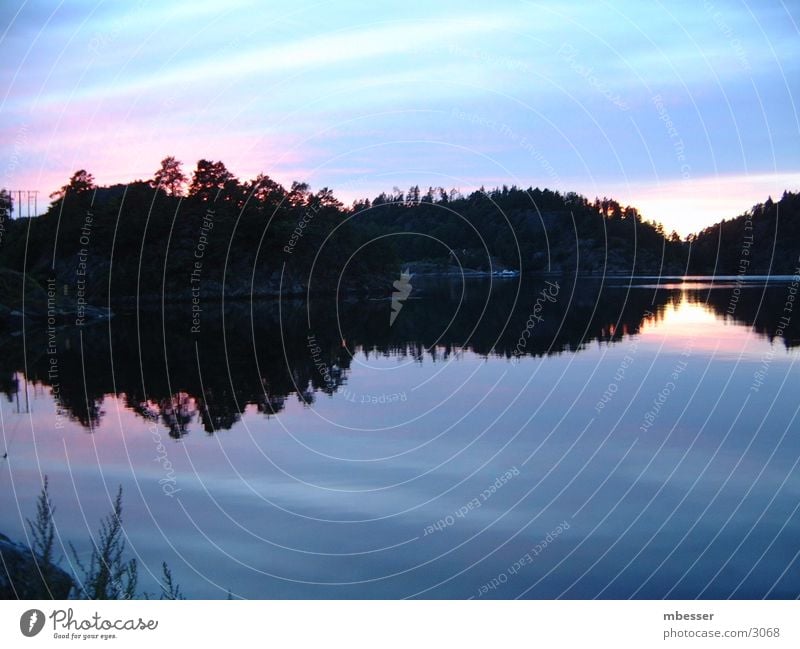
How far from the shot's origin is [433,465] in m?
14.7

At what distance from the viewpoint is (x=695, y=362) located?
25.7 meters

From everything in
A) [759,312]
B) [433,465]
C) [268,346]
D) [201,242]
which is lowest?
[433,465]

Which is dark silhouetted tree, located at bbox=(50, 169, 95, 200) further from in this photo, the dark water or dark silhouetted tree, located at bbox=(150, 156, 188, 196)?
the dark water

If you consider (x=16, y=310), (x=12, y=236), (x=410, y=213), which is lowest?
(x=16, y=310)

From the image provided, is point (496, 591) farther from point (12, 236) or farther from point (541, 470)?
point (12, 236)

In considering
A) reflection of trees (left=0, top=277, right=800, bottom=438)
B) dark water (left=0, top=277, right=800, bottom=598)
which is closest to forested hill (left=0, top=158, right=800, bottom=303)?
reflection of trees (left=0, top=277, right=800, bottom=438)

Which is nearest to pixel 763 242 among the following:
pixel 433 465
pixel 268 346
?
pixel 268 346

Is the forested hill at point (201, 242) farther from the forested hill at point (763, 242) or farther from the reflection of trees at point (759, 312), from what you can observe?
the forested hill at point (763, 242)

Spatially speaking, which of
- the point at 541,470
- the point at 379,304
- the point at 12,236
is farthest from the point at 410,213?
the point at 541,470

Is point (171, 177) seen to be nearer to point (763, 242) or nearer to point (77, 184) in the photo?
point (77, 184)

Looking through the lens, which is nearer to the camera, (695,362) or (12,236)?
(695,362)

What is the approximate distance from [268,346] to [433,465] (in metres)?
20.2

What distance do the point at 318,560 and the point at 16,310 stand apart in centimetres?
4045

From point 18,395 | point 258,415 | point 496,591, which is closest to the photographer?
point 496,591
